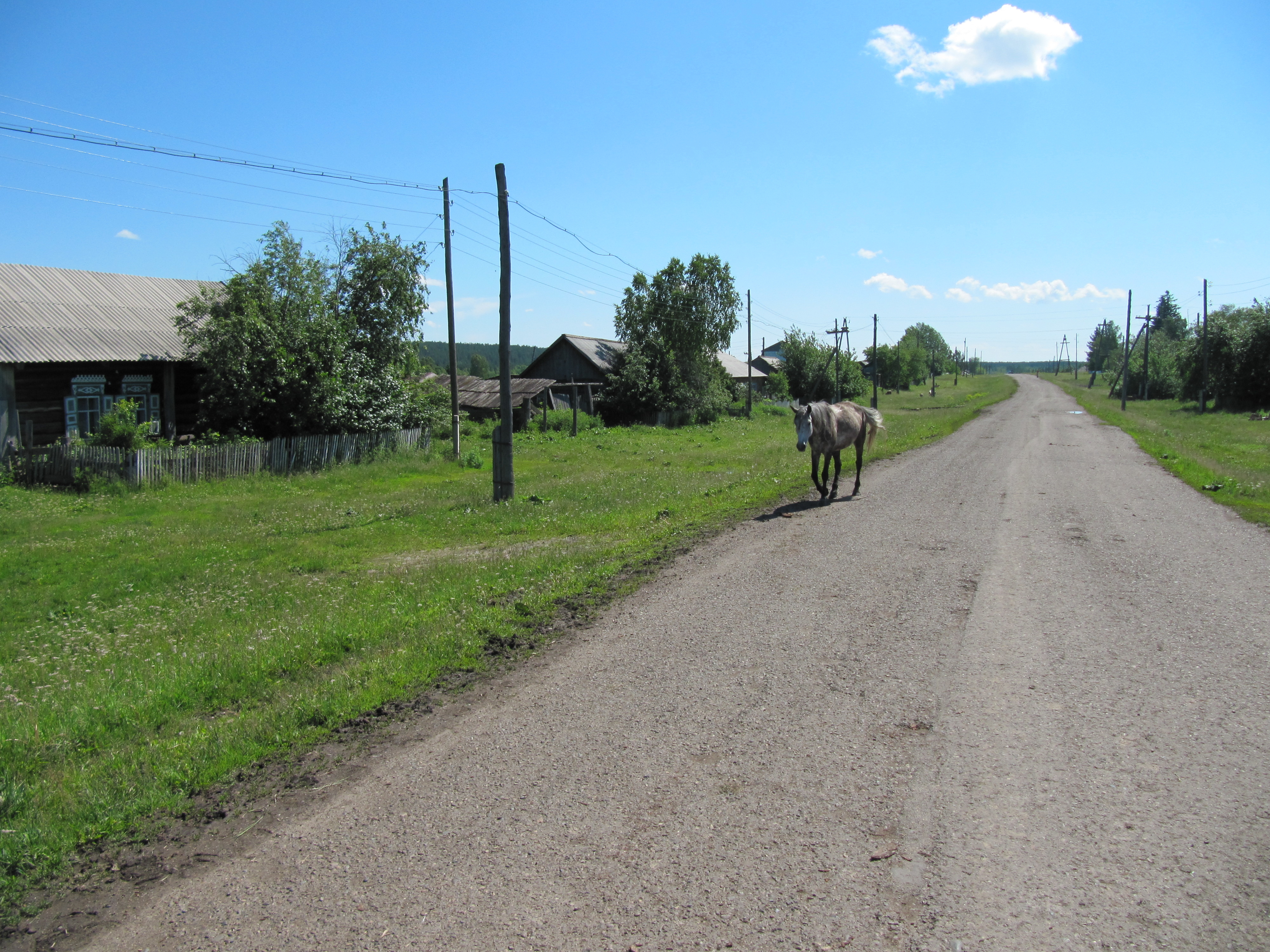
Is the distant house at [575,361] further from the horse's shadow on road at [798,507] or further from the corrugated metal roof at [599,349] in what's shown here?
the horse's shadow on road at [798,507]

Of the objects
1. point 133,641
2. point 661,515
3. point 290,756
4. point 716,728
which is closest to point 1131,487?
point 661,515

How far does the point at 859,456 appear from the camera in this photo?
50.9ft

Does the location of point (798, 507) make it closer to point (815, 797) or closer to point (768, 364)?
point (815, 797)

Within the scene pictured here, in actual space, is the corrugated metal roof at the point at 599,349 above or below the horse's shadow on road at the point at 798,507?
above

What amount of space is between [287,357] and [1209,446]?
32558 mm

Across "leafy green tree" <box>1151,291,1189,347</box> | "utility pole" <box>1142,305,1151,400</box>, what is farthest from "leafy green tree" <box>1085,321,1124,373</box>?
"utility pole" <box>1142,305,1151,400</box>

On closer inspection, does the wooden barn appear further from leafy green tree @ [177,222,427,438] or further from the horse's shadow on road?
the horse's shadow on road

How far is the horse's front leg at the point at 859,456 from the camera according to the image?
1491 cm

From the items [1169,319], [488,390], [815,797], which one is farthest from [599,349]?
[1169,319]

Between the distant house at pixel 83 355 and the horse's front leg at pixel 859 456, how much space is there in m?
21.8

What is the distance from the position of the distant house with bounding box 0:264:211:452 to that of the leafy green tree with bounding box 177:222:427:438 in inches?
58.7

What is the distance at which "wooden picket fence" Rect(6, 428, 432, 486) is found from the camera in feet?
64.7

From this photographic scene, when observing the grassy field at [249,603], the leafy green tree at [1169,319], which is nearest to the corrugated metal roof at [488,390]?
the grassy field at [249,603]

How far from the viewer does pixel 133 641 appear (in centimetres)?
816
